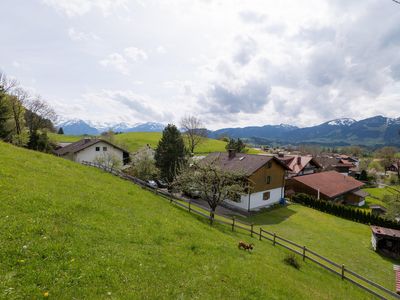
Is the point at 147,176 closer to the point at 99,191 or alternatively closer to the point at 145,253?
the point at 99,191

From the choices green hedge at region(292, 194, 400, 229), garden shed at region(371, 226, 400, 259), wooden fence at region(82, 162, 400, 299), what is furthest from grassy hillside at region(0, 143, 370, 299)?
green hedge at region(292, 194, 400, 229)

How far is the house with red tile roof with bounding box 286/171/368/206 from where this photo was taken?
50884mm

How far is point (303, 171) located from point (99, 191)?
64.3 meters

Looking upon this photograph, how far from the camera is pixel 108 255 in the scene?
8.95m

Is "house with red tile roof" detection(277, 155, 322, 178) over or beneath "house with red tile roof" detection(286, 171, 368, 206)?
over

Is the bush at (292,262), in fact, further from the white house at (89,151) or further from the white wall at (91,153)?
the white wall at (91,153)

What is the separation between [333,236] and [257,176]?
1293 centimetres

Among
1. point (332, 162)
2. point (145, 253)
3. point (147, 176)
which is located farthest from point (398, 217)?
point (332, 162)

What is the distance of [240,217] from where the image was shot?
32688 mm

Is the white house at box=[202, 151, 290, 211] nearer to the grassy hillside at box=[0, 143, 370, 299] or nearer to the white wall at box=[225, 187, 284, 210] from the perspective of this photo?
the white wall at box=[225, 187, 284, 210]

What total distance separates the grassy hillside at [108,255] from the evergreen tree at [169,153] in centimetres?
2593

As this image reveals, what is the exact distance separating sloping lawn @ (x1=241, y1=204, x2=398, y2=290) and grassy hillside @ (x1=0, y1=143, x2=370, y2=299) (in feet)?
26.2

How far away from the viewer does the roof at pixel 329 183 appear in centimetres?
5159

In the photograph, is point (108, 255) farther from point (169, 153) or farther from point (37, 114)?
point (37, 114)
